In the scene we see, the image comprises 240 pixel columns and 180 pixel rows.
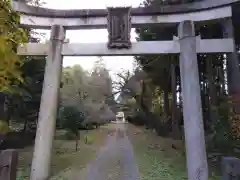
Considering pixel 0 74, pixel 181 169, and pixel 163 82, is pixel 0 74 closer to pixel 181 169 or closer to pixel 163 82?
pixel 181 169

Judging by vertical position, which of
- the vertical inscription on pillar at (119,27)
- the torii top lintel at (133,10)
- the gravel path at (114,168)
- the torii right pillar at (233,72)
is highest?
the torii top lintel at (133,10)

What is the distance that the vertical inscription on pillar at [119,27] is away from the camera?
750cm

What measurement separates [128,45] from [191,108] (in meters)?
2.71

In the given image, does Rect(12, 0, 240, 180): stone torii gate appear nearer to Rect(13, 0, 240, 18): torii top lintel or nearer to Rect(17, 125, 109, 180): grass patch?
Rect(13, 0, 240, 18): torii top lintel

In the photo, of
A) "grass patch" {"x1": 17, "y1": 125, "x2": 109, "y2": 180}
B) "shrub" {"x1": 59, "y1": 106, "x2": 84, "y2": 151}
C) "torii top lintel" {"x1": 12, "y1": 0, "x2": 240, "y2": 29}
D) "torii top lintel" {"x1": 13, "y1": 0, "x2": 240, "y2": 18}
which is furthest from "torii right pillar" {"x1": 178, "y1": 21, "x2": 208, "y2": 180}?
"shrub" {"x1": 59, "y1": 106, "x2": 84, "y2": 151}

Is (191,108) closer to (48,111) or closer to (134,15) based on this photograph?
(134,15)

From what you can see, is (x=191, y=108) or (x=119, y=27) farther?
(x=119, y=27)

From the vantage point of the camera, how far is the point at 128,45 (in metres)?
7.48

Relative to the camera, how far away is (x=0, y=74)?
2.36 meters

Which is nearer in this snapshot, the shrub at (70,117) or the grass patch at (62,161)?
the grass patch at (62,161)

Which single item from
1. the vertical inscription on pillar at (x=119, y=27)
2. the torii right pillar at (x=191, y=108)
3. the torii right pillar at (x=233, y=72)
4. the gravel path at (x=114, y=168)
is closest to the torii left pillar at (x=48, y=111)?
the gravel path at (x=114, y=168)

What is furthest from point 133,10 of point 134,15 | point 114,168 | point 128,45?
point 114,168

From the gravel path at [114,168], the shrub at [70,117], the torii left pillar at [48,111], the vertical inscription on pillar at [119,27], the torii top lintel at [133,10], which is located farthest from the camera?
the shrub at [70,117]

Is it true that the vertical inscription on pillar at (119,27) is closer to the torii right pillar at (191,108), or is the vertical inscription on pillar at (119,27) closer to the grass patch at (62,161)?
the torii right pillar at (191,108)
